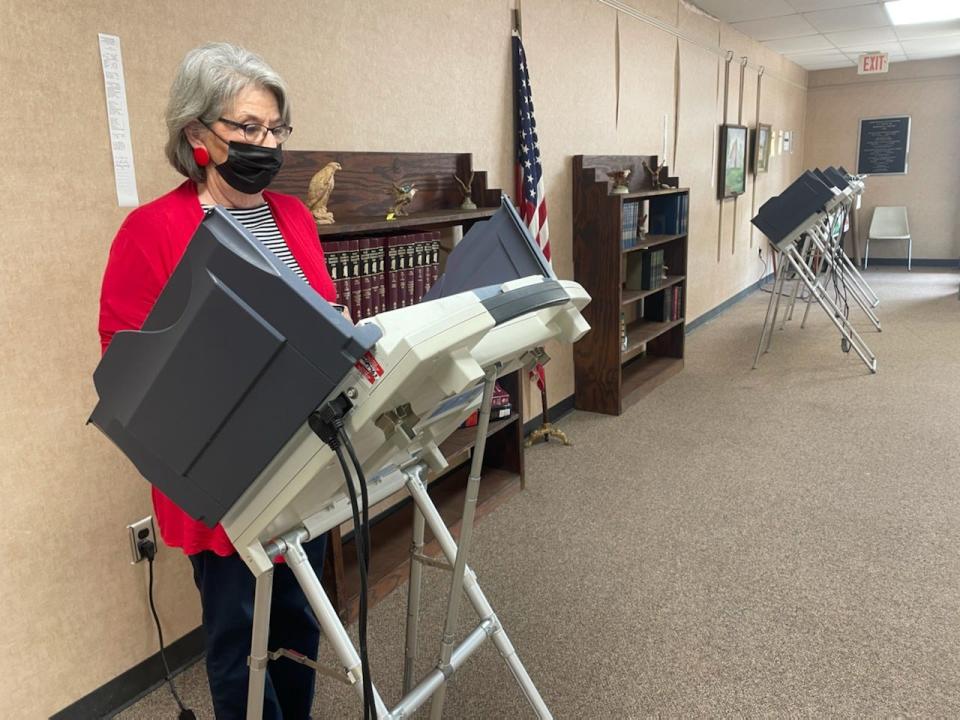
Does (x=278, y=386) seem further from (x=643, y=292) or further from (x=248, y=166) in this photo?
(x=643, y=292)

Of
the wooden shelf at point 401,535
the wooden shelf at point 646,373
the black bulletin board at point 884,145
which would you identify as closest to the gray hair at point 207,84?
the wooden shelf at point 401,535

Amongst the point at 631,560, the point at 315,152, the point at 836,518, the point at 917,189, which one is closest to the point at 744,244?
the point at 917,189

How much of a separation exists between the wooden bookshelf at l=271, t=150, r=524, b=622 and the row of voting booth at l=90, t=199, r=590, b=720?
3.24ft

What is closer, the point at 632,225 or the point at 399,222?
the point at 399,222

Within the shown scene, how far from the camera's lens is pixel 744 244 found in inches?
294

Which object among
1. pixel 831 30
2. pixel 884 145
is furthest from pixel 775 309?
pixel 884 145

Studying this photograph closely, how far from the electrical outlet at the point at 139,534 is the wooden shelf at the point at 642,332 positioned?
9.56ft

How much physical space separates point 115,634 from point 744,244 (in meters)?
7.02

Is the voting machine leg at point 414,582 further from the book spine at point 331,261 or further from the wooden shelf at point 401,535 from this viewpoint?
the book spine at point 331,261

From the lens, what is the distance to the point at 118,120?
1.76 metres

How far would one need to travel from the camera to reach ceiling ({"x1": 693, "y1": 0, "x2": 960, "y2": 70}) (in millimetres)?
5582

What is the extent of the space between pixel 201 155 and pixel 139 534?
1.14 metres

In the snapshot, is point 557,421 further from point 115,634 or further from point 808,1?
point 808,1

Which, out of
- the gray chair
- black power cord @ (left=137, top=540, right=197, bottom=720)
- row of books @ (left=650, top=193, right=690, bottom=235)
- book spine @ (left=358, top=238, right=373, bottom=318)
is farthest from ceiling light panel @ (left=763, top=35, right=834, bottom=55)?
black power cord @ (left=137, top=540, right=197, bottom=720)
